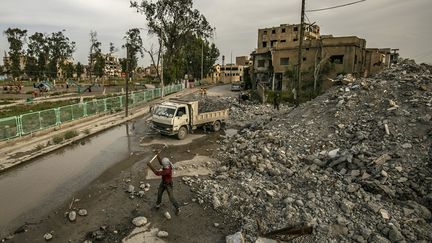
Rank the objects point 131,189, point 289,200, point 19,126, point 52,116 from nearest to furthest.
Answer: point 289,200 → point 131,189 → point 19,126 → point 52,116

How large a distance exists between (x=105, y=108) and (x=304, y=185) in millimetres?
18842

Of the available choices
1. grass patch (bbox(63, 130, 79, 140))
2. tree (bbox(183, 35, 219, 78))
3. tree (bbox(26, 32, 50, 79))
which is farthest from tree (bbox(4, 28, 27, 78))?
grass patch (bbox(63, 130, 79, 140))

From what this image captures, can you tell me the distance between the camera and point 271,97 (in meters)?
31.4

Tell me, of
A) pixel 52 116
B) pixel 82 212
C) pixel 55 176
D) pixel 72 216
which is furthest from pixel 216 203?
pixel 52 116

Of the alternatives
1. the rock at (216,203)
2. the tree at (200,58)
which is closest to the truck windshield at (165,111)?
the rock at (216,203)

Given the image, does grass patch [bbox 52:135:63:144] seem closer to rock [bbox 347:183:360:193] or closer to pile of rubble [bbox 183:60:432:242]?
pile of rubble [bbox 183:60:432:242]

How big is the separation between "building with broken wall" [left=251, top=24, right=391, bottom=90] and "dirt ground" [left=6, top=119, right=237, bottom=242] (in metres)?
26.0

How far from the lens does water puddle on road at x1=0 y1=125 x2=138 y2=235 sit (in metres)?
8.02

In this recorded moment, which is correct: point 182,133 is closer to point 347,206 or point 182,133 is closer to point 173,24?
point 347,206

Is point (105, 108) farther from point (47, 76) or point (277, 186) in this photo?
point (47, 76)

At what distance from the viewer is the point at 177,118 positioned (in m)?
15.7

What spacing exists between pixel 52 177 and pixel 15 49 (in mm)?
68720

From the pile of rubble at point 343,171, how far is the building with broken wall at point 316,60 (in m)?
18.2

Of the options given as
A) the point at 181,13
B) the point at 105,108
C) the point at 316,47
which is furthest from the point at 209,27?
the point at 105,108
